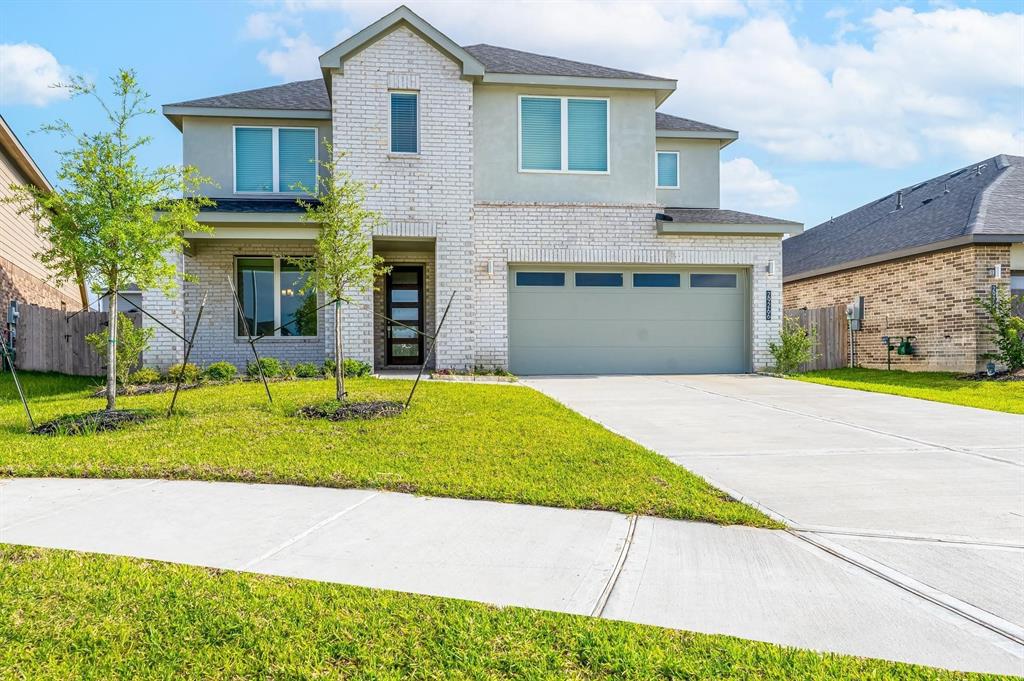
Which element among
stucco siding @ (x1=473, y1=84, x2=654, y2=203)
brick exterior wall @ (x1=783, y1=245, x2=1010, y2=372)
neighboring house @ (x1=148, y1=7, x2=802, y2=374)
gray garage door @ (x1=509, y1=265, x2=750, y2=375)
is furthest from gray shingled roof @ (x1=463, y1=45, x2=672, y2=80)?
brick exterior wall @ (x1=783, y1=245, x2=1010, y2=372)

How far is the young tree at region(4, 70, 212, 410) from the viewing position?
25.6 ft

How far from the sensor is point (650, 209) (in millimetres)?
15406

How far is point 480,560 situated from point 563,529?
0.75 metres

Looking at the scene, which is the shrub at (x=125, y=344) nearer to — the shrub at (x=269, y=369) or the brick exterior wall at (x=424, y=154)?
the shrub at (x=269, y=369)

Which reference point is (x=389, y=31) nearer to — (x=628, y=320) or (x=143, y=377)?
(x=628, y=320)

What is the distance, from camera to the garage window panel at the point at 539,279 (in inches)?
603

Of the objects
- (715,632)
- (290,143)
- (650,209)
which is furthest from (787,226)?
(715,632)

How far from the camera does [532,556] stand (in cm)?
373

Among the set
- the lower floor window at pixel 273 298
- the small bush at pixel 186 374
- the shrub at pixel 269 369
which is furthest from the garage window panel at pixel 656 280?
the small bush at pixel 186 374

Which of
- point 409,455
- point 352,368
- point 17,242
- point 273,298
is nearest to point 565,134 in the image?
point 352,368

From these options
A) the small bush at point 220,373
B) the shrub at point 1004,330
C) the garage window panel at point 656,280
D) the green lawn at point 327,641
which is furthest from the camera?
the garage window panel at point 656,280

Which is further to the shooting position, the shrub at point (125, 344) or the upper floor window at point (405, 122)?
the upper floor window at point (405, 122)

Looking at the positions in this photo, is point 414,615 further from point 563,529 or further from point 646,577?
point 563,529

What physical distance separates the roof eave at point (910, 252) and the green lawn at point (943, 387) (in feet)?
9.78
